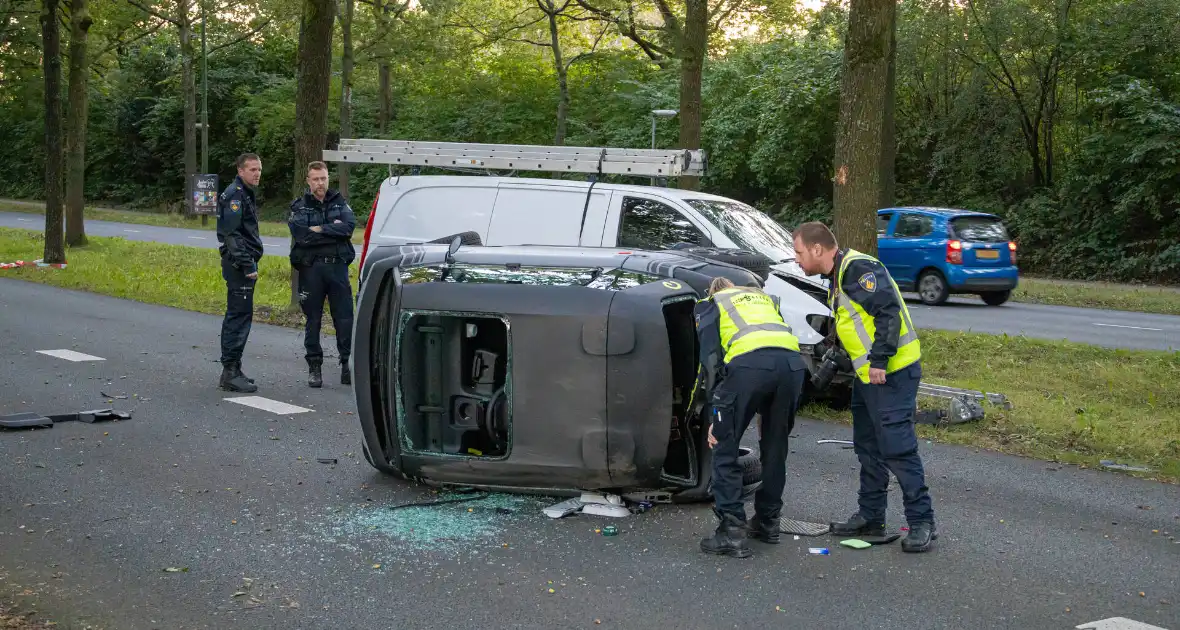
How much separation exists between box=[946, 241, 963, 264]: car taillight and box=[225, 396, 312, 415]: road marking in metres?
13.5

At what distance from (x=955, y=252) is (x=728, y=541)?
15.1m

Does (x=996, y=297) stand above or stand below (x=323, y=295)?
below

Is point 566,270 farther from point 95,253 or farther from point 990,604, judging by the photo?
point 95,253

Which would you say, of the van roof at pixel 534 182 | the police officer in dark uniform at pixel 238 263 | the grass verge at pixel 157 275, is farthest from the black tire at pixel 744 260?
the grass verge at pixel 157 275

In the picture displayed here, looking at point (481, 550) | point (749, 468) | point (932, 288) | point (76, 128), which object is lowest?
point (481, 550)

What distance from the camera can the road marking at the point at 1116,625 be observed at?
4488 mm

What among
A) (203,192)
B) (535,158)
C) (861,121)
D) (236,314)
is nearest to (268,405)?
(236,314)

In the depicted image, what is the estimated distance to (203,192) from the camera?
119ft

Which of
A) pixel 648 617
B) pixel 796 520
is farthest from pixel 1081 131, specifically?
pixel 648 617

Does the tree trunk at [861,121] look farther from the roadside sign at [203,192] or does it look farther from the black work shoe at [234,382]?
the roadside sign at [203,192]

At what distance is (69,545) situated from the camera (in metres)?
5.37

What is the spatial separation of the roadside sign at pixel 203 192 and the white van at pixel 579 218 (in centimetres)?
2714

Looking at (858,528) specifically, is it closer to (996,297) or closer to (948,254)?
(948,254)

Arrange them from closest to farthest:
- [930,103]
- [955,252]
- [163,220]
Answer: [955,252]
[930,103]
[163,220]
